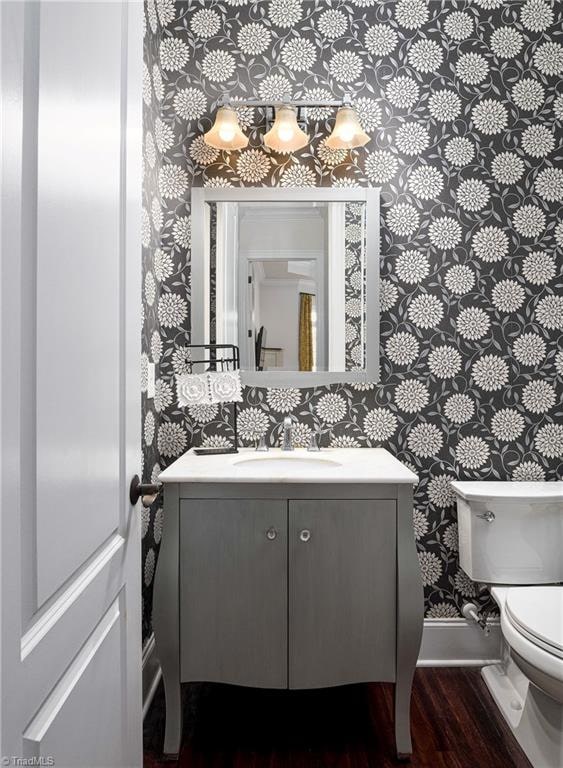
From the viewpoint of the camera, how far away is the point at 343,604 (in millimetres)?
1709

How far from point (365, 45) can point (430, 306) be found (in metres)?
1.09

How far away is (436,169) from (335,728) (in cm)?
211

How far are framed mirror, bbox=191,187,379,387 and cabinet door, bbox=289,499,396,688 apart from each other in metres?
0.73

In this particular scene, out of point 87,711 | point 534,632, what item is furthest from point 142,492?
point 534,632

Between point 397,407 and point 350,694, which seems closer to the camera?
point 350,694

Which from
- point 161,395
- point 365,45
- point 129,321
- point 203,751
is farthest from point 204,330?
point 203,751

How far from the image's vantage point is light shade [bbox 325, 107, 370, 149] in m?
2.10

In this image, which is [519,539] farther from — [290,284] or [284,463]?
[290,284]

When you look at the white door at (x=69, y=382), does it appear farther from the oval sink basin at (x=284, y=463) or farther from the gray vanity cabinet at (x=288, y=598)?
the oval sink basin at (x=284, y=463)

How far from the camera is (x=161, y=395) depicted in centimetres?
224

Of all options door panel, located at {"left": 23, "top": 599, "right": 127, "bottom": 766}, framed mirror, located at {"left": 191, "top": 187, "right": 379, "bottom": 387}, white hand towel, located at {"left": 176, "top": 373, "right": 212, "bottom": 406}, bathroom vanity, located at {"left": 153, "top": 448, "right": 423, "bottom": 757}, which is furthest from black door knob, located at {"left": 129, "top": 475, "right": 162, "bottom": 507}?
framed mirror, located at {"left": 191, "top": 187, "right": 379, "bottom": 387}

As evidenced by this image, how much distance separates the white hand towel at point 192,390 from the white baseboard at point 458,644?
4.24ft

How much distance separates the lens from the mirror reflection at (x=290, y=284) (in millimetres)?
2240

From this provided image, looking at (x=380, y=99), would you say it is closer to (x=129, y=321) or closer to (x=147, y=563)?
(x=129, y=321)
